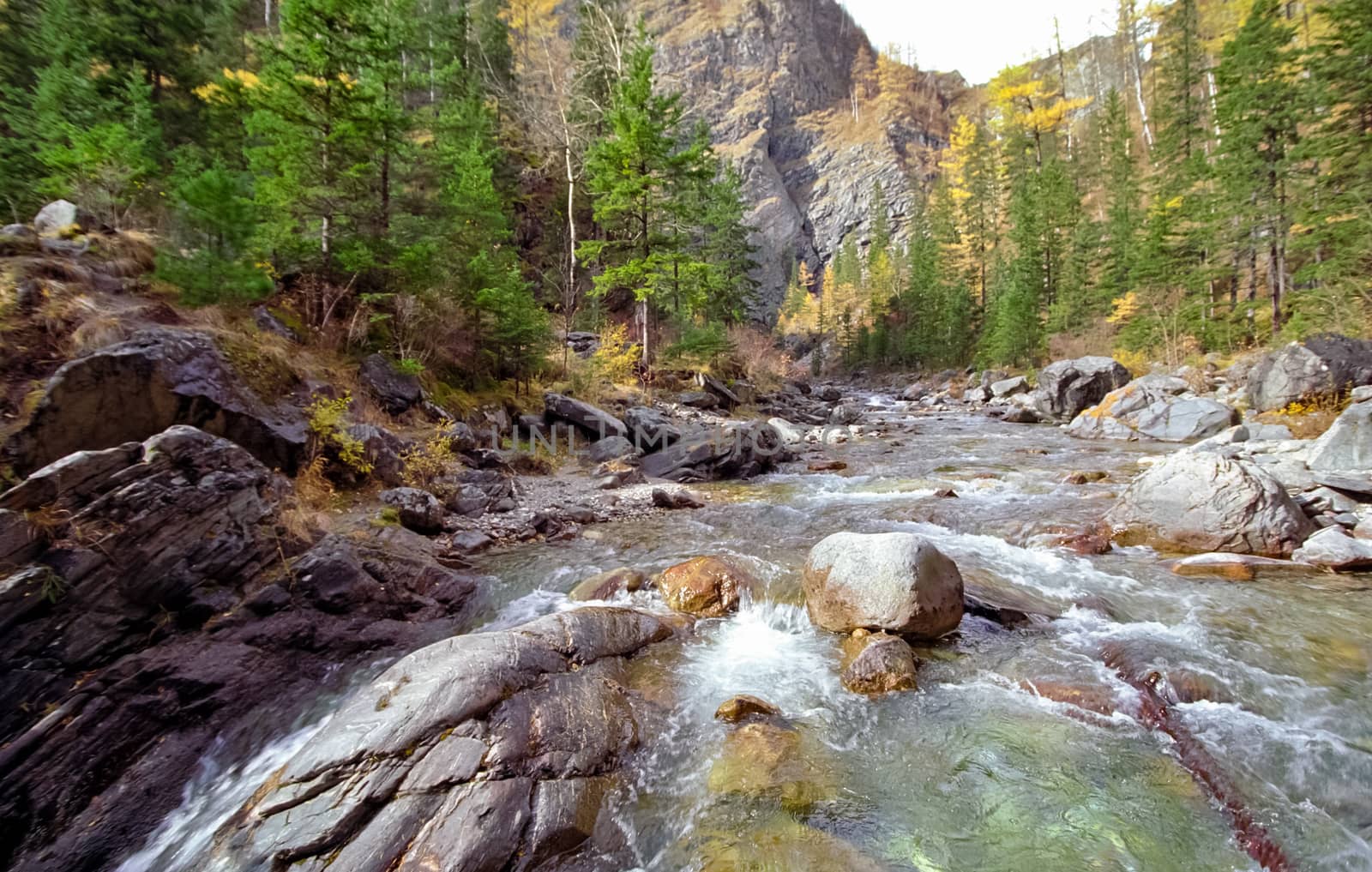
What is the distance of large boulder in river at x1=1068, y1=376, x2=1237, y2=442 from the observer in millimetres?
16562

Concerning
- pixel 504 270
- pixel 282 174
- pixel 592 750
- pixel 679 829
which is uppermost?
pixel 282 174

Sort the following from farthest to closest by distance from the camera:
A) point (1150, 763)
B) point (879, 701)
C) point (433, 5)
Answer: point (433, 5) → point (879, 701) → point (1150, 763)

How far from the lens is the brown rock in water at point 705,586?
706cm

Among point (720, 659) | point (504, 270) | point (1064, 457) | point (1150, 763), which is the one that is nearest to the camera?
point (1150, 763)

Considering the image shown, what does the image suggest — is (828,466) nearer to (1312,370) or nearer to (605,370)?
(605,370)

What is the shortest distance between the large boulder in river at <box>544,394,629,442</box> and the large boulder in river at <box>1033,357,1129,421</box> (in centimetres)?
2052

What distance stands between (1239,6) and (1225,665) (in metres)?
45.1

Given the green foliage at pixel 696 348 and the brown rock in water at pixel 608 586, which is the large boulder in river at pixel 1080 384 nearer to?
the green foliage at pixel 696 348

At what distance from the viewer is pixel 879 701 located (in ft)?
16.6

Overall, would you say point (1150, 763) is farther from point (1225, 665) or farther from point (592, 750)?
point (592, 750)

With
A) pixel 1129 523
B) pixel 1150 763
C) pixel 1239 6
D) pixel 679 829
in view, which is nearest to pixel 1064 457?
pixel 1129 523

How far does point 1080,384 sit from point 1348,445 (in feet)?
50.8

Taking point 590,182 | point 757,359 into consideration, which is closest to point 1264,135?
point 757,359

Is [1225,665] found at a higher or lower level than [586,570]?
lower
